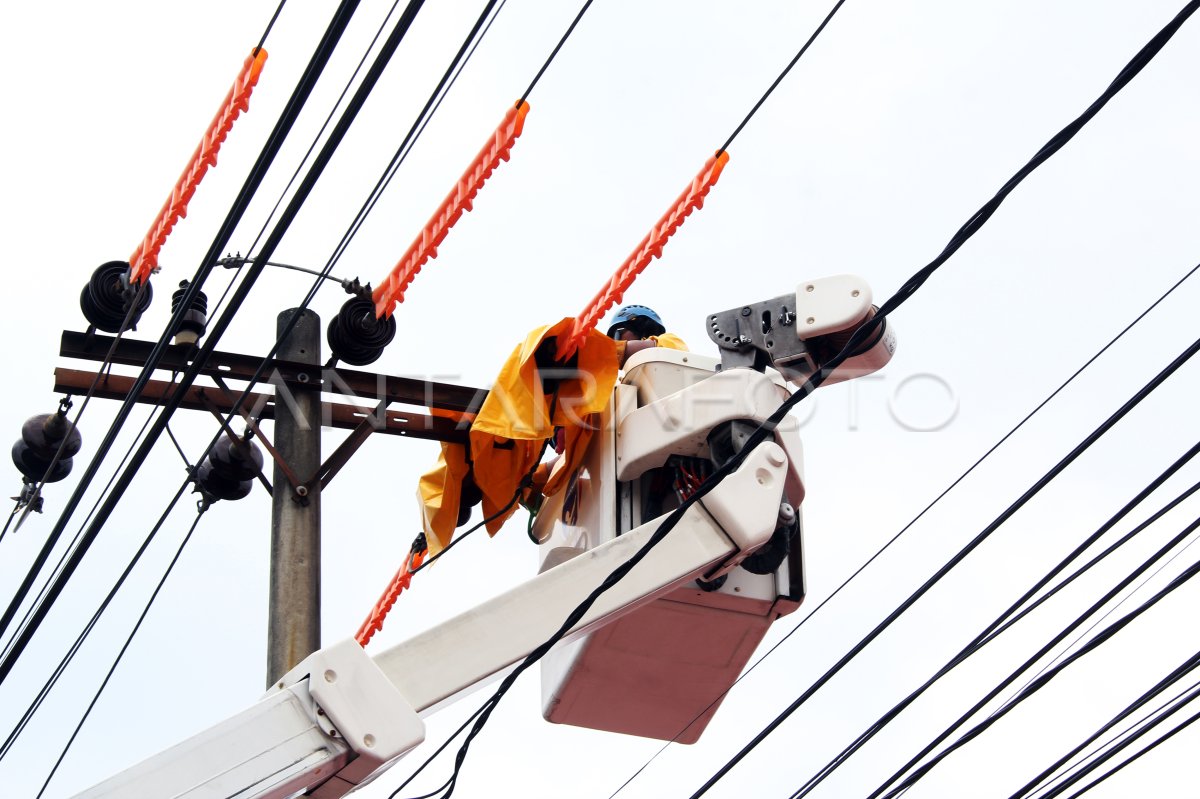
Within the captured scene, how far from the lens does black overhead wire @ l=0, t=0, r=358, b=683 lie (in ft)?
13.7

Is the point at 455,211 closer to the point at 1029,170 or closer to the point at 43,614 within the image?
the point at 43,614

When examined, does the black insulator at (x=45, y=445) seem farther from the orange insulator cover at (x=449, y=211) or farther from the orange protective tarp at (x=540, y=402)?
the orange protective tarp at (x=540, y=402)

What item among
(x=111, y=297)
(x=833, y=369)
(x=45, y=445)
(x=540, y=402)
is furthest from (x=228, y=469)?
(x=833, y=369)

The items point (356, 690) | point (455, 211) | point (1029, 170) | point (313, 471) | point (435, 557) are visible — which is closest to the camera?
point (1029, 170)

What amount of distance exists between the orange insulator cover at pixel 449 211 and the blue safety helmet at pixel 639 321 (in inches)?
51.9

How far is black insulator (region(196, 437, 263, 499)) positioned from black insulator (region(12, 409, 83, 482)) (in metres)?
0.61

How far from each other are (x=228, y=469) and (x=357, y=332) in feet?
3.08

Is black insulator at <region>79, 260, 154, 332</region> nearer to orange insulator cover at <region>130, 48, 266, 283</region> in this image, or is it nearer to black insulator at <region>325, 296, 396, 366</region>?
orange insulator cover at <region>130, 48, 266, 283</region>

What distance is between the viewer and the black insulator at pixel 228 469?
22.4ft

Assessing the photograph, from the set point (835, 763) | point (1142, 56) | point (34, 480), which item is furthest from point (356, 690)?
point (1142, 56)

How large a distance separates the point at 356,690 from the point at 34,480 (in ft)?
7.61

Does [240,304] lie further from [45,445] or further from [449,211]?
[45,445]

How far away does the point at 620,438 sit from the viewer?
611 centimetres

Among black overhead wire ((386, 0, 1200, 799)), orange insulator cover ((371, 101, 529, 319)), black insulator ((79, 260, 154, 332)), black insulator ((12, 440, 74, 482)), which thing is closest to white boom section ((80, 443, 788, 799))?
black overhead wire ((386, 0, 1200, 799))
